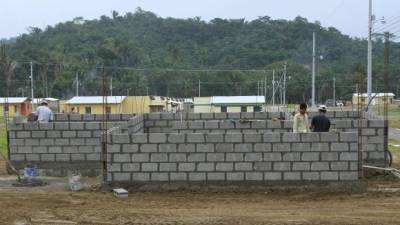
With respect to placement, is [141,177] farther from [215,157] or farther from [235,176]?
[235,176]

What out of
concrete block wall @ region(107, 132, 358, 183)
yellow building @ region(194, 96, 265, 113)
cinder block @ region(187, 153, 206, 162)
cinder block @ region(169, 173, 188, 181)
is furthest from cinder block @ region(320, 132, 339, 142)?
yellow building @ region(194, 96, 265, 113)

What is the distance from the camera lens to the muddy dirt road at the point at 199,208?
22.6 ft

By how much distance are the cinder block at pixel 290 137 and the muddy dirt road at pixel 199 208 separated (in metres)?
0.87

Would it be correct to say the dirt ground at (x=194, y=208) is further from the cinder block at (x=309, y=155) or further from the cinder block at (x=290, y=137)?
the cinder block at (x=290, y=137)

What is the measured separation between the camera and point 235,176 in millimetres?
8906

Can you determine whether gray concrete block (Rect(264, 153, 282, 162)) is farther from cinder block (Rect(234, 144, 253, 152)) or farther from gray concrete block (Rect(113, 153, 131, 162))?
gray concrete block (Rect(113, 153, 131, 162))

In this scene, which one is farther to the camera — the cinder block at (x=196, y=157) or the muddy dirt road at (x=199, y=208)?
the cinder block at (x=196, y=157)

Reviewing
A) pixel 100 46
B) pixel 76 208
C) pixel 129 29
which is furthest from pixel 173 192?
pixel 129 29

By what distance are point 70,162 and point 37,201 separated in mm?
3258

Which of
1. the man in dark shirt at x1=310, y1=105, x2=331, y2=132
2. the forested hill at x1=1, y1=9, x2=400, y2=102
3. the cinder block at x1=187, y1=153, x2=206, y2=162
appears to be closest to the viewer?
the cinder block at x1=187, y1=153, x2=206, y2=162

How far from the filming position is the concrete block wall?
8828 millimetres

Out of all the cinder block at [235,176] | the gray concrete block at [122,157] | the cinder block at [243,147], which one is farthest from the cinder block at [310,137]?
the gray concrete block at [122,157]

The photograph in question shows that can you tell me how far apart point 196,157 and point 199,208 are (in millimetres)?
1322

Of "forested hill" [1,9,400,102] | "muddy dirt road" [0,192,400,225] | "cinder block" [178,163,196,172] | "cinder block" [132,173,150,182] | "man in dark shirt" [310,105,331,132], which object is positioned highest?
"forested hill" [1,9,400,102]
